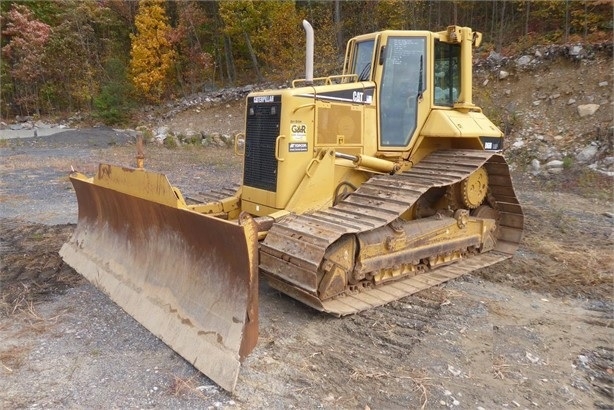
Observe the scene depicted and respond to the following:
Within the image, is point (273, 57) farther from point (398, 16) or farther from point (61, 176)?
point (61, 176)

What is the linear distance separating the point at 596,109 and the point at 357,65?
10136 mm

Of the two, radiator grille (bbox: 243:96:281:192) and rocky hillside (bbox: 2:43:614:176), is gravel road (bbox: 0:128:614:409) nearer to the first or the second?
radiator grille (bbox: 243:96:281:192)

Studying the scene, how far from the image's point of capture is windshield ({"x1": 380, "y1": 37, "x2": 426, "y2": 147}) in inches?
236

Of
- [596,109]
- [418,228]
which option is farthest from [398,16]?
[418,228]

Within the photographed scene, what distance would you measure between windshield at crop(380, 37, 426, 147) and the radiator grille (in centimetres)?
139

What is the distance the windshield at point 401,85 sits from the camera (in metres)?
6.00

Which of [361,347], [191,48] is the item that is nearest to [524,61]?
[361,347]

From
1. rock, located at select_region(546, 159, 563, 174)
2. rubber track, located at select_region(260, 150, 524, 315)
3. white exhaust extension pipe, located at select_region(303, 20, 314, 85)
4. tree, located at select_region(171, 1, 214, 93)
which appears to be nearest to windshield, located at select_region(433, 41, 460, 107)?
rubber track, located at select_region(260, 150, 524, 315)

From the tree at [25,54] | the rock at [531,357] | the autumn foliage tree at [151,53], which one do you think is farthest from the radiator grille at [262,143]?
A: the tree at [25,54]

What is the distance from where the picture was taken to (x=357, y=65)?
6359mm

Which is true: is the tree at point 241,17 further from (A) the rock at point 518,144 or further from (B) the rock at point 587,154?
(B) the rock at point 587,154

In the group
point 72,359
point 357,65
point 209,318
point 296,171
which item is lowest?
point 72,359

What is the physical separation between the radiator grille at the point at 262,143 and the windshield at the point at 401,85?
54.6 inches

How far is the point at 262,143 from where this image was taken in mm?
5680
